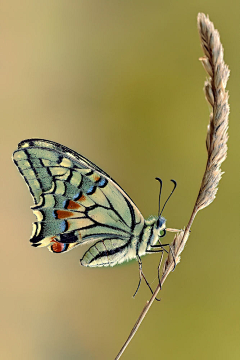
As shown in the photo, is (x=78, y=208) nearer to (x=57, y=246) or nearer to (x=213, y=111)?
(x=57, y=246)

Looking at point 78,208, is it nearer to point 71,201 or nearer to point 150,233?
point 71,201

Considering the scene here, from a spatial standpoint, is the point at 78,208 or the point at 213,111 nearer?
the point at 213,111

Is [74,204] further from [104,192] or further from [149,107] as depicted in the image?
[149,107]

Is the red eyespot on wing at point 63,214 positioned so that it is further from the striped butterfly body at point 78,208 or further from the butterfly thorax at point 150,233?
the butterfly thorax at point 150,233

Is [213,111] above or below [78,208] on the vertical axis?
above

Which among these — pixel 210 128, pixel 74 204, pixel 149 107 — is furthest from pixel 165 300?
pixel 210 128

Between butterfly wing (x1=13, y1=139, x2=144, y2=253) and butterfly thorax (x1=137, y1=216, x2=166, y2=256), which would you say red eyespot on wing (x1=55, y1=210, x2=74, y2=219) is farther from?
butterfly thorax (x1=137, y1=216, x2=166, y2=256)

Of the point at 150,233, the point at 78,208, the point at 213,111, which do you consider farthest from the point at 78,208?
the point at 213,111
